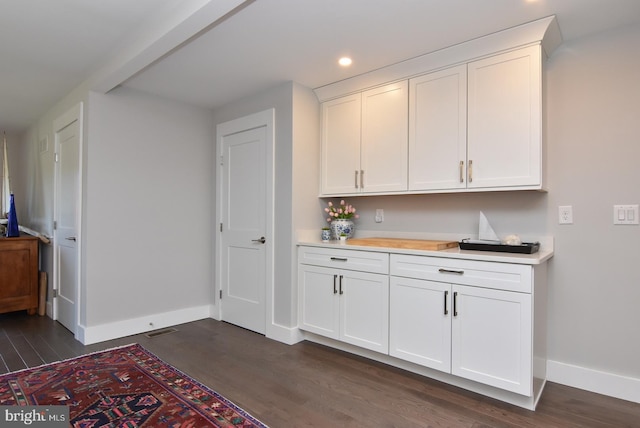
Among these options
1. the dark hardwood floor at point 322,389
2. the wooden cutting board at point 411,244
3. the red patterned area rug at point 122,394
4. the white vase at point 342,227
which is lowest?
the dark hardwood floor at point 322,389

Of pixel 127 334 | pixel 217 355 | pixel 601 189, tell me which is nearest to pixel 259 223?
pixel 217 355

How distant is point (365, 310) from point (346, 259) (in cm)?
42

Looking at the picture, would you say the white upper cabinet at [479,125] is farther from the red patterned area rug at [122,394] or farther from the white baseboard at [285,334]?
the red patterned area rug at [122,394]

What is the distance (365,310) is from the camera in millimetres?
2834

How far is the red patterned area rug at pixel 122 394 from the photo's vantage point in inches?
79.0

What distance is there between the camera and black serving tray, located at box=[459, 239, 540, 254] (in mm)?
2297

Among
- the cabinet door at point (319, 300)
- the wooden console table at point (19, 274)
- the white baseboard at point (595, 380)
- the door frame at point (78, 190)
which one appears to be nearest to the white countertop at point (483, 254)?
the cabinet door at point (319, 300)

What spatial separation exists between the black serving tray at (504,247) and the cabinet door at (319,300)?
41.9 inches

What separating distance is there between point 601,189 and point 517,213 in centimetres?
51

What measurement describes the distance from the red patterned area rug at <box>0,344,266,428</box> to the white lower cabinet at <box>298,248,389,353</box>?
107 cm

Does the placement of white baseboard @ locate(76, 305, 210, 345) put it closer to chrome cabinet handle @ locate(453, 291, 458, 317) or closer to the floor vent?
the floor vent

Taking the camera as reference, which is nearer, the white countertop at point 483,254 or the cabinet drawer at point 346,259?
the white countertop at point 483,254

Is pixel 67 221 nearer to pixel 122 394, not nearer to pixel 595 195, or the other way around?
pixel 122 394

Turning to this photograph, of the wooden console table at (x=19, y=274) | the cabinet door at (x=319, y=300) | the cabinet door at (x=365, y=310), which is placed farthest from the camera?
the wooden console table at (x=19, y=274)
